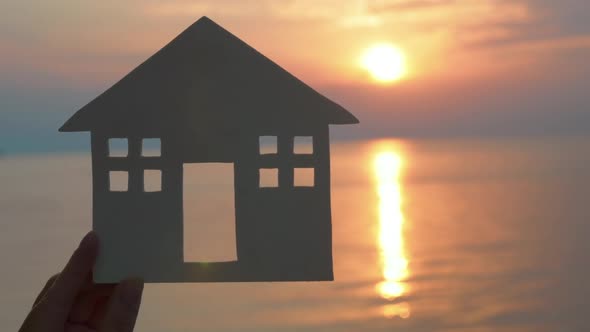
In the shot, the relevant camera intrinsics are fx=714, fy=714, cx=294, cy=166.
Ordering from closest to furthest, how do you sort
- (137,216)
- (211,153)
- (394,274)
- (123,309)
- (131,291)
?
1. (123,309)
2. (131,291)
3. (211,153)
4. (137,216)
5. (394,274)

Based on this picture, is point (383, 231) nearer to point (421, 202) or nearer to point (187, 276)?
point (421, 202)

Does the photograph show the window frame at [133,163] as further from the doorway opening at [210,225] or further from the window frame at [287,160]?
the doorway opening at [210,225]

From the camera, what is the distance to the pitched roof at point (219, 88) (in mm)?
5465

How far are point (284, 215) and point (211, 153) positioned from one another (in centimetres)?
76

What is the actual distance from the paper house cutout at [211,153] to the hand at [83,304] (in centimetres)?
18

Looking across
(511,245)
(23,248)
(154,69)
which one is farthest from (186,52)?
(511,245)

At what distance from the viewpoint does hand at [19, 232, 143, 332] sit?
492 centimetres

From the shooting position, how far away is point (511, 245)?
46000 millimetres

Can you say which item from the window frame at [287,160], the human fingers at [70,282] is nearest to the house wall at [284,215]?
the window frame at [287,160]

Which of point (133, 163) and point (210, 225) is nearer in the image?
point (133, 163)

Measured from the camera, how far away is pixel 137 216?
18.4ft

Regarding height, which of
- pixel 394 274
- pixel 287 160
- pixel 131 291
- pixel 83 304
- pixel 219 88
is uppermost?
pixel 219 88

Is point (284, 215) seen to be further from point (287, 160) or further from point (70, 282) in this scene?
point (70, 282)

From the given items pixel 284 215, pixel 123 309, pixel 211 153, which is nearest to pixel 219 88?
pixel 211 153
